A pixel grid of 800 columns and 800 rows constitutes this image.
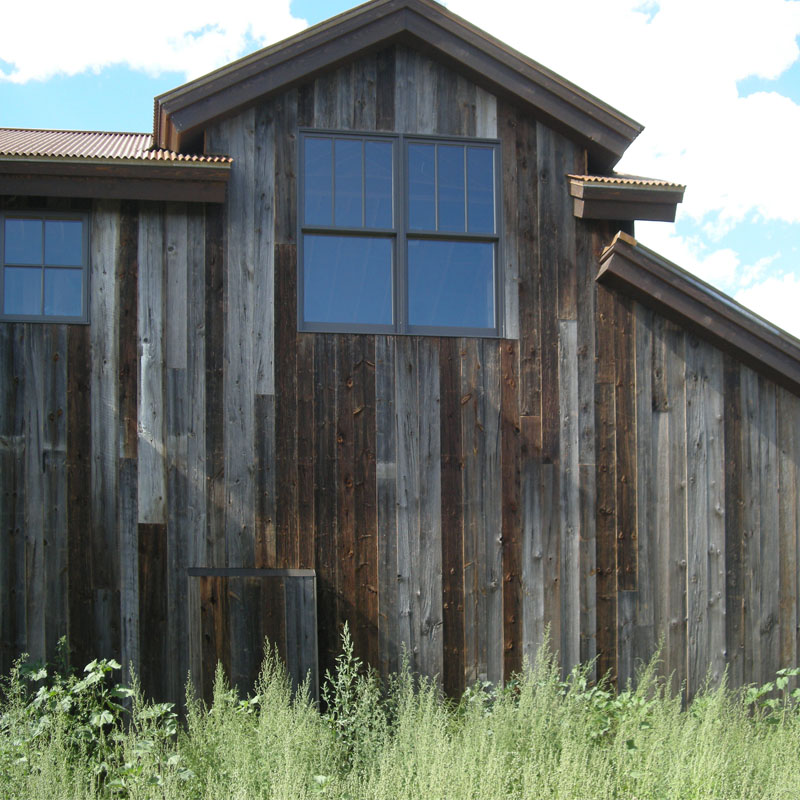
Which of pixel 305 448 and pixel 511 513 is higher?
pixel 305 448

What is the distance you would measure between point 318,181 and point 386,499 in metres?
2.84

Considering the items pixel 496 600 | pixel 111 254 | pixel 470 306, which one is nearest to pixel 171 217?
pixel 111 254

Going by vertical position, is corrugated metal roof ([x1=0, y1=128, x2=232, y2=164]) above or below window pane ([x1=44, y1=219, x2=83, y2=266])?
above

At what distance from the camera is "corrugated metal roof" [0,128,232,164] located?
304 inches

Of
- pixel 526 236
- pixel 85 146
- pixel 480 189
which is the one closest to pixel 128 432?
pixel 85 146

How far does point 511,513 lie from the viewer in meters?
8.16

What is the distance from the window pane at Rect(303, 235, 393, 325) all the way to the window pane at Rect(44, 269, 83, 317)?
1901 millimetres

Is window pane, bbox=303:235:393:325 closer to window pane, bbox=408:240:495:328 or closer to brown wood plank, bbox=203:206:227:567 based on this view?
window pane, bbox=408:240:495:328

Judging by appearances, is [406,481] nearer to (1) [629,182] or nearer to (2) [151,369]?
(2) [151,369]

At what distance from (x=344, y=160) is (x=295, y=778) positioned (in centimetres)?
517

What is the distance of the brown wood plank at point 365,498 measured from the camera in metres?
7.85

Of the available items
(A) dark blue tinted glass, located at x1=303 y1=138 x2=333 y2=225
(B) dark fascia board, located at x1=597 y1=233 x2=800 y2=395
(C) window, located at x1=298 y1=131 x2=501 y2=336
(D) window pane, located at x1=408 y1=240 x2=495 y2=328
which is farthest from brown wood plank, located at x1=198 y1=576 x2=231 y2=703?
(B) dark fascia board, located at x1=597 y1=233 x2=800 y2=395

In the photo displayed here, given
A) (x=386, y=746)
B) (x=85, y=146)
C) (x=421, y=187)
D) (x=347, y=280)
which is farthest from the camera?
(x=85, y=146)

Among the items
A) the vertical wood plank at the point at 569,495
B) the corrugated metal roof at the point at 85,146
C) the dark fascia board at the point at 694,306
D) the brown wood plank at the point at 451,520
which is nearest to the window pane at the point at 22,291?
the corrugated metal roof at the point at 85,146
